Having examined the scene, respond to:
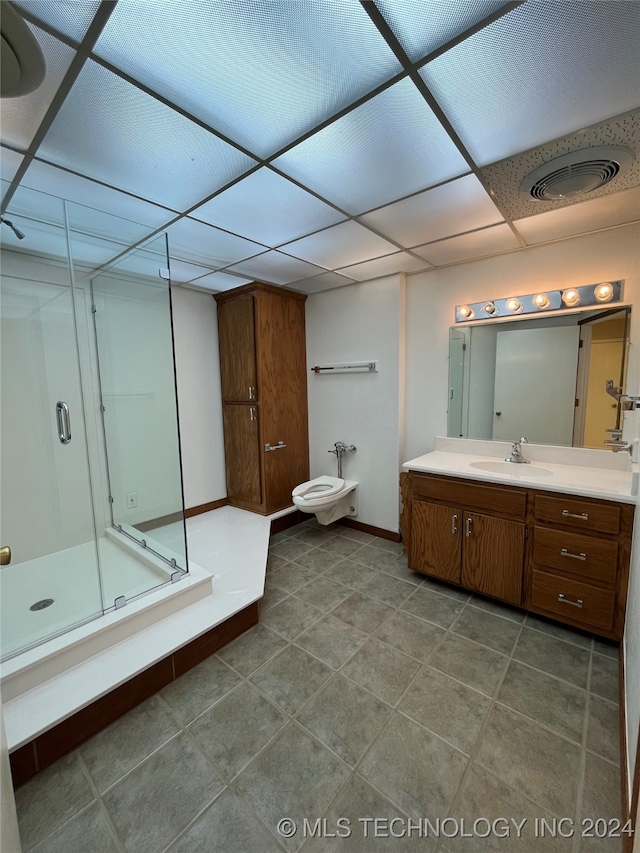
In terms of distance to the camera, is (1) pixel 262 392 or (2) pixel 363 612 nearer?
(2) pixel 363 612

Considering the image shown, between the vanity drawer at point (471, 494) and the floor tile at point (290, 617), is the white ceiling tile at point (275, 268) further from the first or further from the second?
the floor tile at point (290, 617)

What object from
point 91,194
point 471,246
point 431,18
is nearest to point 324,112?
point 431,18

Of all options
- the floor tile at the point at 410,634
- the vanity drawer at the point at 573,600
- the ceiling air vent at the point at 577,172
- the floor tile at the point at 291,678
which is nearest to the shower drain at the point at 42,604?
the floor tile at the point at 291,678

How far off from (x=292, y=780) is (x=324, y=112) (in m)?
2.36

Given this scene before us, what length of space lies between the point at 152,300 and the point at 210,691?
2.40 metres

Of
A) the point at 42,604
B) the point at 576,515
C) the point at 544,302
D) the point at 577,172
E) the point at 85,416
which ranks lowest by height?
the point at 42,604

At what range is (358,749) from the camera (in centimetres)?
132

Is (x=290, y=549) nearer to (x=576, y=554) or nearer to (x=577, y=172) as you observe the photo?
(x=576, y=554)

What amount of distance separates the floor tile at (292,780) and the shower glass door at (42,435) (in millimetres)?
1249

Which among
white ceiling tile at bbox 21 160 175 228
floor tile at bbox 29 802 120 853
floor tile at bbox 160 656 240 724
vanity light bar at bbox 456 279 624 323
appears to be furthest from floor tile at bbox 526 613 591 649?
white ceiling tile at bbox 21 160 175 228

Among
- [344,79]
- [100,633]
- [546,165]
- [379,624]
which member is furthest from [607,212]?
[100,633]

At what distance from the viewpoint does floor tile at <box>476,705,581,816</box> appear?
1174mm

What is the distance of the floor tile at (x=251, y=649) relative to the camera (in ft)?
5.70

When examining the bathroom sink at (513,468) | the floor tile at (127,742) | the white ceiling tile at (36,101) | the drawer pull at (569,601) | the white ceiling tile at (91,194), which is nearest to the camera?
the white ceiling tile at (36,101)
